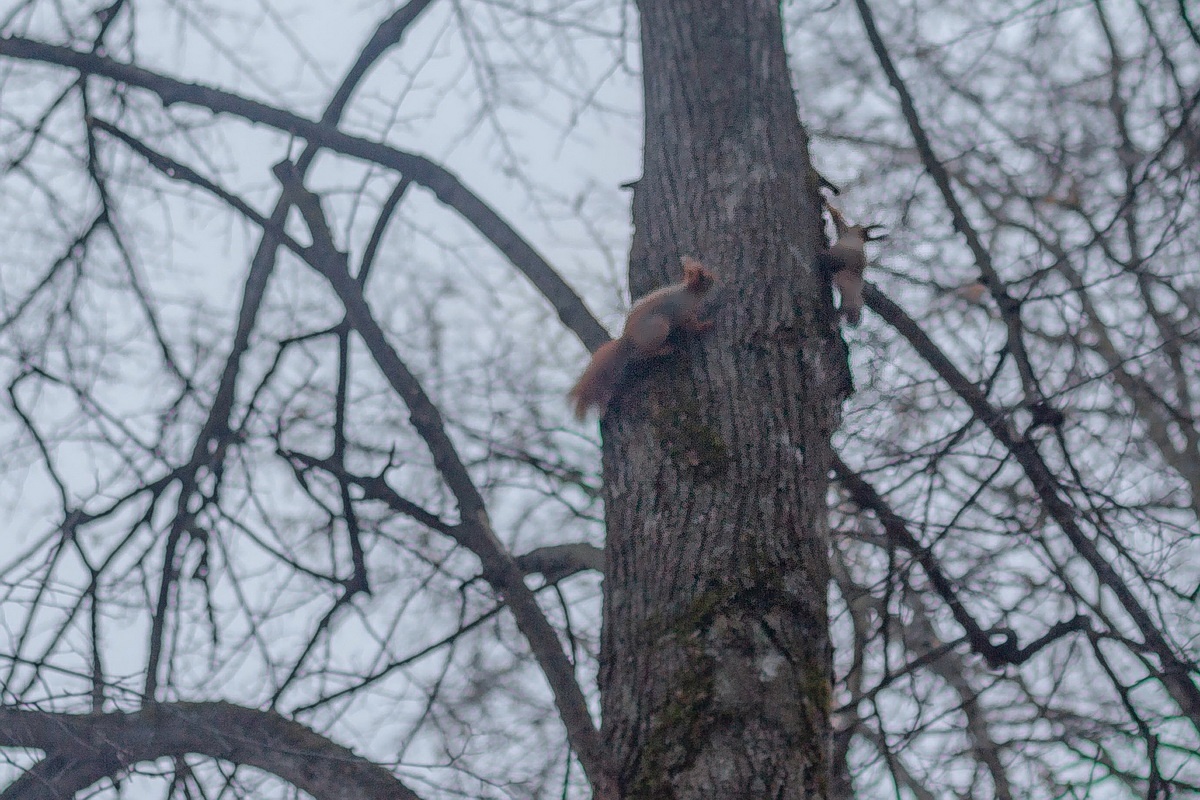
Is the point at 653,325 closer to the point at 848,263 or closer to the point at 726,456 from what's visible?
the point at 726,456

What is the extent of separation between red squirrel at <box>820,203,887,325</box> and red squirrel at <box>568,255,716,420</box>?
0.36 m

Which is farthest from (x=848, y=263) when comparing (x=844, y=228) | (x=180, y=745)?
(x=180, y=745)

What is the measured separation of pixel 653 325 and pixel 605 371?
224mm

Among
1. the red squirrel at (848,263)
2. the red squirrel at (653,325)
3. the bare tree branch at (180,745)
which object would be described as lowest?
the bare tree branch at (180,745)

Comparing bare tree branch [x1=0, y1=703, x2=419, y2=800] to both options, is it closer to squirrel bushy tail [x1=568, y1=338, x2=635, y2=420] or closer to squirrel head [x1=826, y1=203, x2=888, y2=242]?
squirrel bushy tail [x1=568, y1=338, x2=635, y2=420]

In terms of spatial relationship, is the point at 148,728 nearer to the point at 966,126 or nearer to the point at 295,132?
the point at 295,132

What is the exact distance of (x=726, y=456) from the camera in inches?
97.5

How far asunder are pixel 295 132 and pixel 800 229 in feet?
5.44

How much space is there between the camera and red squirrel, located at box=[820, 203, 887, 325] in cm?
297

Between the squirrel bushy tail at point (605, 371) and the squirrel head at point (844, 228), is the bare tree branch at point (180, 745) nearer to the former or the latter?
the squirrel bushy tail at point (605, 371)

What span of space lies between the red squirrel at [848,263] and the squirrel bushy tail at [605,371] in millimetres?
542

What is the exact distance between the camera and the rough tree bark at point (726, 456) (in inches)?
85.1

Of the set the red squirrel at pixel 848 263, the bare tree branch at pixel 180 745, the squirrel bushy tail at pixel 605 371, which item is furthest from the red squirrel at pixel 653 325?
the bare tree branch at pixel 180 745

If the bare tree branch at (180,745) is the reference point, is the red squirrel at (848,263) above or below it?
above
